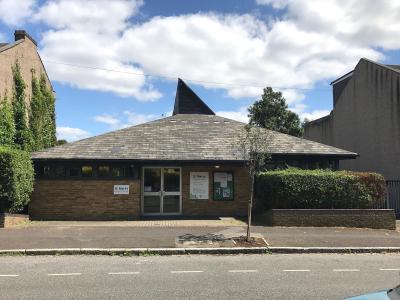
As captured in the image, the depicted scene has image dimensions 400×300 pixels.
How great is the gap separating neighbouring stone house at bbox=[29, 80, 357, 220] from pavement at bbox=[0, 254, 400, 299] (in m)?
7.62

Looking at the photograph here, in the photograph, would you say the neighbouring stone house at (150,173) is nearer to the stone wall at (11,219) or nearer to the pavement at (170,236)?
the stone wall at (11,219)

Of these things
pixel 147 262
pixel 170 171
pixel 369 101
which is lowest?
pixel 147 262

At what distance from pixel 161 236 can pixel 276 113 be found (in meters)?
29.1

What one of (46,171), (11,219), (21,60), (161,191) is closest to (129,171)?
(161,191)

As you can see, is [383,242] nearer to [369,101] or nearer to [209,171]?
[209,171]

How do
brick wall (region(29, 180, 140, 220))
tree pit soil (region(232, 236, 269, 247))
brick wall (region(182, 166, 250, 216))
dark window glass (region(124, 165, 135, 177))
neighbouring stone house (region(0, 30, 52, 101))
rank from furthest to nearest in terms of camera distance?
neighbouring stone house (region(0, 30, 52, 101)), brick wall (region(182, 166, 250, 216)), dark window glass (region(124, 165, 135, 177)), brick wall (region(29, 180, 140, 220)), tree pit soil (region(232, 236, 269, 247))

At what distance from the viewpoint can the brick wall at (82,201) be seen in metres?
17.9

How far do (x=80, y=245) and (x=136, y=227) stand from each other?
3.58 m

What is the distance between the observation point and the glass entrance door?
754 inches

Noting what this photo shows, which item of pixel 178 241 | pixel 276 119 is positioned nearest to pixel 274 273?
pixel 178 241

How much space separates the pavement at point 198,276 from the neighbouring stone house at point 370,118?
41.4 ft

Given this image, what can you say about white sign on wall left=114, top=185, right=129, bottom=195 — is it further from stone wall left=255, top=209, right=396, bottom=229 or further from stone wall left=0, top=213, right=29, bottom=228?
stone wall left=255, top=209, right=396, bottom=229

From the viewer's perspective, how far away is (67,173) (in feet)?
60.2

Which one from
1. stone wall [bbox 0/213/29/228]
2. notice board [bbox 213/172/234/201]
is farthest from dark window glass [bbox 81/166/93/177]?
notice board [bbox 213/172/234/201]
